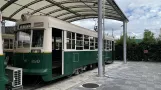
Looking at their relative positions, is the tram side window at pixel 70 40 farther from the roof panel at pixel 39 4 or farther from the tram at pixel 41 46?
the roof panel at pixel 39 4

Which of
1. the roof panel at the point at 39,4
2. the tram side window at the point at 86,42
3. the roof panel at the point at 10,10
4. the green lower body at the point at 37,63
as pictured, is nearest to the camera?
the green lower body at the point at 37,63

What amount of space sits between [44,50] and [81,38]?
3.57m

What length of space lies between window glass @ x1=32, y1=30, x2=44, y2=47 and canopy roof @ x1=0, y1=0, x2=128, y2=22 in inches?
228

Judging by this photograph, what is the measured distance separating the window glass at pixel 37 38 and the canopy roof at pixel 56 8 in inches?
228

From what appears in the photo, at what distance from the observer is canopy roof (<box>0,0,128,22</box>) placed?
13.1m

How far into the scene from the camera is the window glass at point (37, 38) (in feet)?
24.5

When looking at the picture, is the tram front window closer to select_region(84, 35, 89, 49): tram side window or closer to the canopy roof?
select_region(84, 35, 89, 49): tram side window

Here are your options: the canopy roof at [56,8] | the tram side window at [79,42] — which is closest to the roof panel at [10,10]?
the canopy roof at [56,8]

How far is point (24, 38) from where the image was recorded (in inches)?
306

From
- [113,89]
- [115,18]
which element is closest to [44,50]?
[113,89]

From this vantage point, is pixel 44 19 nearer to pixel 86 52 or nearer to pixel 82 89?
pixel 82 89

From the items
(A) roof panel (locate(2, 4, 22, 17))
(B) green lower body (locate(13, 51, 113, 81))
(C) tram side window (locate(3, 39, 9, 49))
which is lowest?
(B) green lower body (locate(13, 51, 113, 81))

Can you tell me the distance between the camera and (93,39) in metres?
12.6

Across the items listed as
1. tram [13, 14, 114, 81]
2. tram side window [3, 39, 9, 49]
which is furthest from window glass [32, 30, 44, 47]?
tram side window [3, 39, 9, 49]
